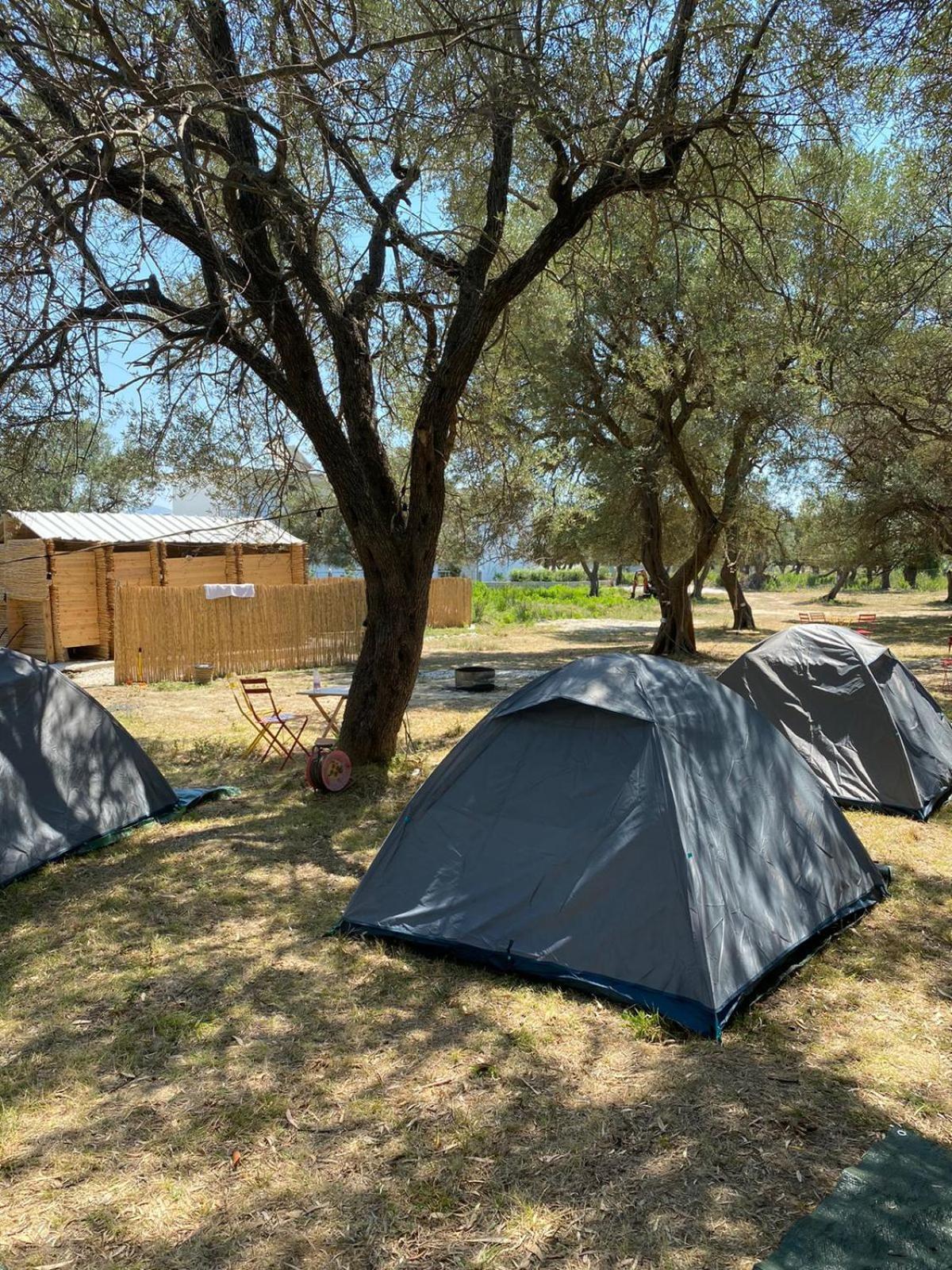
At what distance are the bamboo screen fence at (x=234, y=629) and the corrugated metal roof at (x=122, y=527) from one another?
1.35m

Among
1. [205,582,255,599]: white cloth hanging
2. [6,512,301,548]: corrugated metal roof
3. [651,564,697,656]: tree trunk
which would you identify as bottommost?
[651,564,697,656]: tree trunk

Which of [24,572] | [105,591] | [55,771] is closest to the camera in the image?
[55,771]

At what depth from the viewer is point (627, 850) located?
4324mm

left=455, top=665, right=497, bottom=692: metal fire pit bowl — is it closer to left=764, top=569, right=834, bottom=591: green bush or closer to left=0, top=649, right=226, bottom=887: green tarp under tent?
left=0, top=649, right=226, bottom=887: green tarp under tent

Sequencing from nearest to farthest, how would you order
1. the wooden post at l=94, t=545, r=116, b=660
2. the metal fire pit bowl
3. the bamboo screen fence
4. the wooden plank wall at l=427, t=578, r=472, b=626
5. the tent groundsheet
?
1. the tent groundsheet
2. the metal fire pit bowl
3. the bamboo screen fence
4. the wooden post at l=94, t=545, r=116, b=660
5. the wooden plank wall at l=427, t=578, r=472, b=626

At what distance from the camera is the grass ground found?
2.79 metres

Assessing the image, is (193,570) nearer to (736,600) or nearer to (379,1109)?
(736,600)

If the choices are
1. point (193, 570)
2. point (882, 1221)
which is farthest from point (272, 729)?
point (193, 570)

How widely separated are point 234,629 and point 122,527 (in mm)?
4513

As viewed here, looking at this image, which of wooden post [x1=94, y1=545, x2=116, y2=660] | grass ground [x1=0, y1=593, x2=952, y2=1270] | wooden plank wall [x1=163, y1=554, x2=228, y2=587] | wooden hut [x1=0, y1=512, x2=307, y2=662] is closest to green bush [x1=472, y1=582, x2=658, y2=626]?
wooden plank wall [x1=163, y1=554, x2=228, y2=587]

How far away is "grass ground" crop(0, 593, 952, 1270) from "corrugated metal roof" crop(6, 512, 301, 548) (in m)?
12.8

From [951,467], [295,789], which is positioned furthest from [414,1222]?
[951,467]

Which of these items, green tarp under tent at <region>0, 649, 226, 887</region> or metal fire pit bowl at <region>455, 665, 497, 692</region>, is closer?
green tarp under tent at <region>0, 649, 226, 887</region>

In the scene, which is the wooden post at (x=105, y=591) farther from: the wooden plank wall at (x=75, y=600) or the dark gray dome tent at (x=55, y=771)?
the dark gray dome tent at (x=55, y=771)
